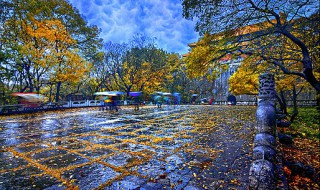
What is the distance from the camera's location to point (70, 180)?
9.86 feet

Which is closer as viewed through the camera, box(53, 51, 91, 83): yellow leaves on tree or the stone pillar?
the stone pillar

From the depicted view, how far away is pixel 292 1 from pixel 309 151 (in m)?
4.83

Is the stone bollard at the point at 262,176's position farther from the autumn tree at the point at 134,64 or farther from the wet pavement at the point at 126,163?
the autumn tree at the point at 134,64

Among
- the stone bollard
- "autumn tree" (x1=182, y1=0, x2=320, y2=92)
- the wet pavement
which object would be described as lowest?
the wet pavement

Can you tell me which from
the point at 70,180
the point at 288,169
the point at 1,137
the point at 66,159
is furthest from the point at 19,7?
the point at 288,169

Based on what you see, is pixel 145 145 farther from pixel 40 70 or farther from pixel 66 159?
pixel 40 70

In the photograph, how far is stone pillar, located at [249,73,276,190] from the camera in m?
2.13

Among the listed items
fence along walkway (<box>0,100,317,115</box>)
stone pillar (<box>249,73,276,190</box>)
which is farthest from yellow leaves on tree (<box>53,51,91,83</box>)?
stone pillar (<box>249,73,276,190</box>)

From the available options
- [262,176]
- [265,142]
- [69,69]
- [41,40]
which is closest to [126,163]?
[262,176]

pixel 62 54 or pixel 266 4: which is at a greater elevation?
pixel 62 54

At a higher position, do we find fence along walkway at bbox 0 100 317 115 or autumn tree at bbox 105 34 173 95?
autumn tree at bbox 105 34 173 95

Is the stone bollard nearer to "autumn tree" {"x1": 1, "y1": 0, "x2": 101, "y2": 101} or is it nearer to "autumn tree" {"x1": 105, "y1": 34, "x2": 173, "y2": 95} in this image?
"autumn tree" {"x1": 1, "y1": 0, "x2": 101, "y2": 101}

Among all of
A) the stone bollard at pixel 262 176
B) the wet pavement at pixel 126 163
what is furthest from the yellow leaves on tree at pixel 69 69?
the stone bollard at pixel 262 176

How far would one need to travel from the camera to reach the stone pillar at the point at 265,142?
2135 millimetres
